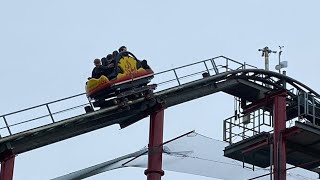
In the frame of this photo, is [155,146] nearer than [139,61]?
Yes

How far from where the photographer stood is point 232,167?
1182 inches

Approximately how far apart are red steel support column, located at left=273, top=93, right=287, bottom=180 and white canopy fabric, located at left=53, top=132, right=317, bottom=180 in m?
0.42

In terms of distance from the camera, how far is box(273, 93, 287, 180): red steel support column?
1131 inches

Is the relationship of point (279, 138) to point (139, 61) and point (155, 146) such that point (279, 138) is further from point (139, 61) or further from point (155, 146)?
point (139, 61)

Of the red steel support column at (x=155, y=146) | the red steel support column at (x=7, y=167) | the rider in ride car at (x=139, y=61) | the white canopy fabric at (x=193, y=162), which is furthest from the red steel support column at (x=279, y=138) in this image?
Answer: the red steel support column at (x=7, y=167)

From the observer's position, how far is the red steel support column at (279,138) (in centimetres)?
2873

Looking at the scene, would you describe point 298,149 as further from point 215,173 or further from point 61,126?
point 61,126

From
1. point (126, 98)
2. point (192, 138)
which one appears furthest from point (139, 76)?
point (192, 138)

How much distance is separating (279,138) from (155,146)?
391 cm

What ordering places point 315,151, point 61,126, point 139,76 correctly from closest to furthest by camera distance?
1. point 61,126
2. point 139,76
3. point 315,151

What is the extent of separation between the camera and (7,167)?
2547cm

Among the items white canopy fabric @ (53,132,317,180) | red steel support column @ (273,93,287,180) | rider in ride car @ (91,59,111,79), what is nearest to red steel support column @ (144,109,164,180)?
white canopy fabric @ (53,132,317,180)

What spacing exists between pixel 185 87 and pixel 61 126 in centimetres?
475

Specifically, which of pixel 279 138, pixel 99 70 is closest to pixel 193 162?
pixel 279 138
